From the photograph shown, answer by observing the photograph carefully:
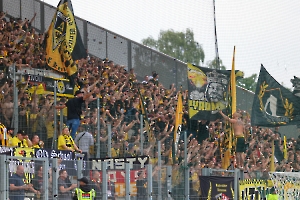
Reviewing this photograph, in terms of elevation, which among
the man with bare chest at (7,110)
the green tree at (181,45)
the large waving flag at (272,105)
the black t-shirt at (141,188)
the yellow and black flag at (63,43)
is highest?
the green tree at (181,45)

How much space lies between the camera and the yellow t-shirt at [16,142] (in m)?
17.3

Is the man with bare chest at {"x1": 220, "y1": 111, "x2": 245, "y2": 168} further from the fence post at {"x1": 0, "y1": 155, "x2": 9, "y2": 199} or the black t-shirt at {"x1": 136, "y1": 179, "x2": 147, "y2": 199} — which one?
the fence post at {"x1": 0, "y1": 155, "x2": 9, "y2": 199}

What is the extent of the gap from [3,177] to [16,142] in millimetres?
3214

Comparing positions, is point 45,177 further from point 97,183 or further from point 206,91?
point 206,91

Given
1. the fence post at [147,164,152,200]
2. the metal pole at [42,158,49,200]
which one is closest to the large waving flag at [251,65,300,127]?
the fence post at [147,164,152,200]

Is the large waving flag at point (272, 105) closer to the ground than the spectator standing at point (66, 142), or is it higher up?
higher up

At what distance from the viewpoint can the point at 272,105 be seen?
26.3 metres

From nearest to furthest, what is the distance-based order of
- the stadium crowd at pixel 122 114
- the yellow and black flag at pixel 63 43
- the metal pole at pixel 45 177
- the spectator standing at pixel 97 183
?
the metal pole at pixel 45 177
the spectator standing at pixel 97 183
the stadium crowd at pixel 122 114
the yellow and black flag at pixel 63 43

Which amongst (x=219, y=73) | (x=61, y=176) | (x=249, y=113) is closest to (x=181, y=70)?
(x=249, y=113)

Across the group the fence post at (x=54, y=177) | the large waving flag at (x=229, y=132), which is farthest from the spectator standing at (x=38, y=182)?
the large waving flag at (x=229, y=132)

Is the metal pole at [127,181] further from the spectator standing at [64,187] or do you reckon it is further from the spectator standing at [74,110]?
the spectator standing at [74,110]

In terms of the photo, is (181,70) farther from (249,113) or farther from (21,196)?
(21,196)

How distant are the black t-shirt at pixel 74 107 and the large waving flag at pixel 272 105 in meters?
8.15

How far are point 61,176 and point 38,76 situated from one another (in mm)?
4854
